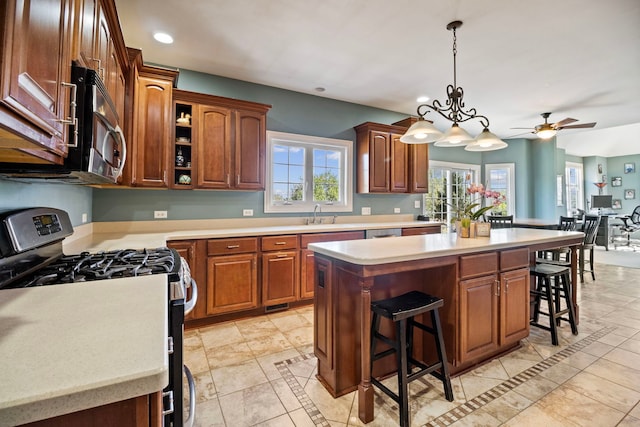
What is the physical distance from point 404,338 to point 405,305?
19 cm

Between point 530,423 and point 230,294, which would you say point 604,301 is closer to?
point 530,423

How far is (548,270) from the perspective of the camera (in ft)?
8.93

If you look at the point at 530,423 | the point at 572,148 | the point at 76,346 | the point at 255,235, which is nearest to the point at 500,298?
the point at 530,423

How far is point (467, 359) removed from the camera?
6.88ft

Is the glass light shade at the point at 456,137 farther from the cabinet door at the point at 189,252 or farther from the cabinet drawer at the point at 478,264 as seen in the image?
the cabinet door at the point at 189,252

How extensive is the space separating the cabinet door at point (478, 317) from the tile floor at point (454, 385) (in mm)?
199

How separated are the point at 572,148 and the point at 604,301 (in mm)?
7155

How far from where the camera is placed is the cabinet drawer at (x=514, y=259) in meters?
2.28

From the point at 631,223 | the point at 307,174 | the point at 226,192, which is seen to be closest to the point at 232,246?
the point at 226,192

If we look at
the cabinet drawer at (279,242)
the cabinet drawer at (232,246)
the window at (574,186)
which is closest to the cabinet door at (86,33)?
the cabinet drawer at (232,246)

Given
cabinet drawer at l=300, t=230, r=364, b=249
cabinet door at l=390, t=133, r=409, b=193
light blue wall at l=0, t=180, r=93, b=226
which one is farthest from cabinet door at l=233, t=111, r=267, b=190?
cabinet door at l=390, t=133, r=409, b=193

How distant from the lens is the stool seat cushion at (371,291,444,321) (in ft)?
5.64

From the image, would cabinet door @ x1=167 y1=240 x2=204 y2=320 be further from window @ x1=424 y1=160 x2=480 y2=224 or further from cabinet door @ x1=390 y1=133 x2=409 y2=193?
window @ x1=424 y1=160 x2=480 y2=224

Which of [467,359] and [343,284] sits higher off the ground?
[343,284]
